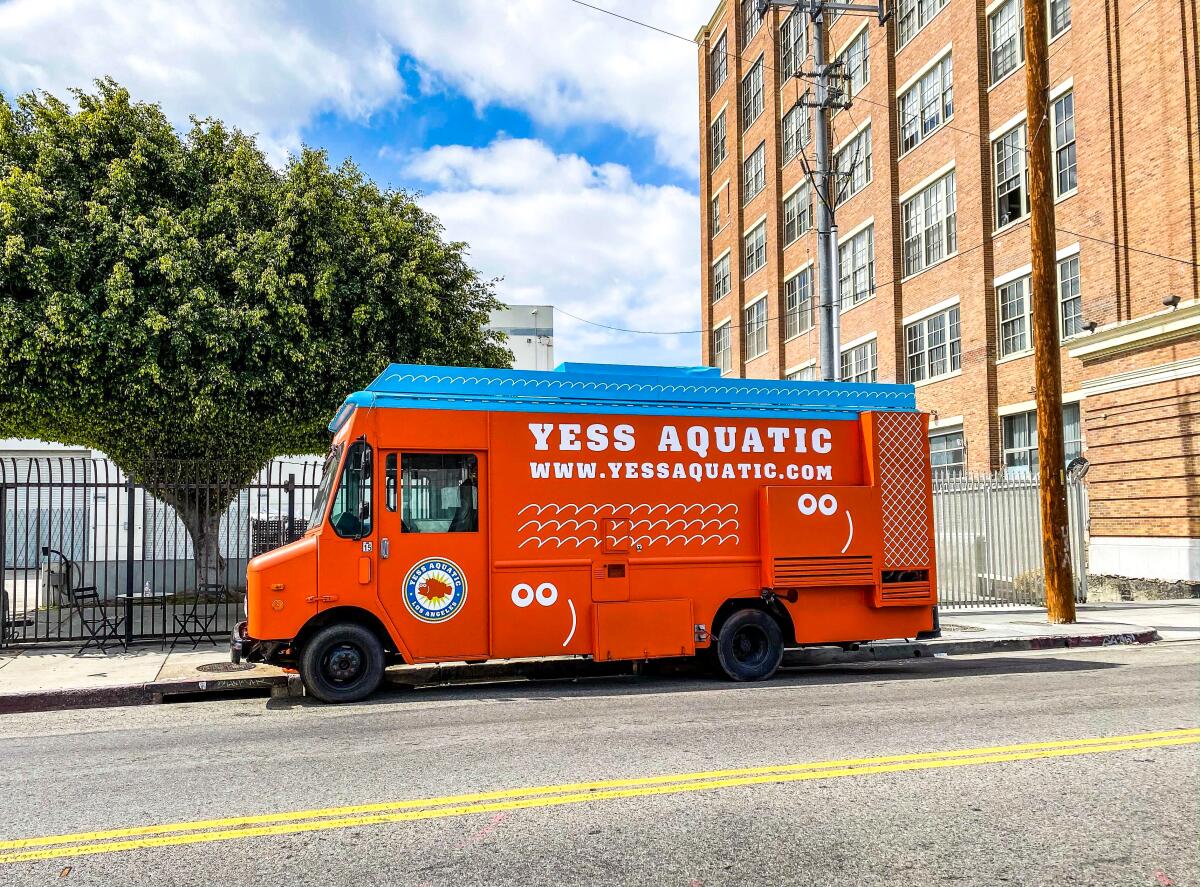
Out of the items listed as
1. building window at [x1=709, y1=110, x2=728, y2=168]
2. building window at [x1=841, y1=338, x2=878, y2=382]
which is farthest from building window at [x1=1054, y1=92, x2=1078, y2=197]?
building window at [x1=709, y1=110, x2=728, y2=168]

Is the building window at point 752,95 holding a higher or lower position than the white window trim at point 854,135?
higher

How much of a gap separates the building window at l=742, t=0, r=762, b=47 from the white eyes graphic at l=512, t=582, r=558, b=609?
3438cm

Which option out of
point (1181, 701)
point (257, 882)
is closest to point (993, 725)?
point (1181, 701)

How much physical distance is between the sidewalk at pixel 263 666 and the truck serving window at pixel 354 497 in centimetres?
222

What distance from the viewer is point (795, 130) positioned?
35.4m

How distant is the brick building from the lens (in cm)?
1911

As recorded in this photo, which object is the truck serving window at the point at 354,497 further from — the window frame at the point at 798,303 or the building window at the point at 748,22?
the building window at the point at 748,22

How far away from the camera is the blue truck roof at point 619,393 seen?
9.70m

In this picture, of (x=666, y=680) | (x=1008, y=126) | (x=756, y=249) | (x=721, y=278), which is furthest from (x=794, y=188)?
(x=666, y=680)

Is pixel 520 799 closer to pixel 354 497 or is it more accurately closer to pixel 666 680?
pixel 354 497

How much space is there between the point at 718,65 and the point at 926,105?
1755cm

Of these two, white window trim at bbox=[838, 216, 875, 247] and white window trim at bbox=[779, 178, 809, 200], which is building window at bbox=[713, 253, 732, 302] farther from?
white window trim at bbox=[838, 216, 875, 247]

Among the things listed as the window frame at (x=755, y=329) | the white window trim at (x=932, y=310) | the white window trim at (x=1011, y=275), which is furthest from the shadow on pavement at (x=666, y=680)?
the window frame at (x=755, y=329)

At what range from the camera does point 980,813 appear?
5.11 m
